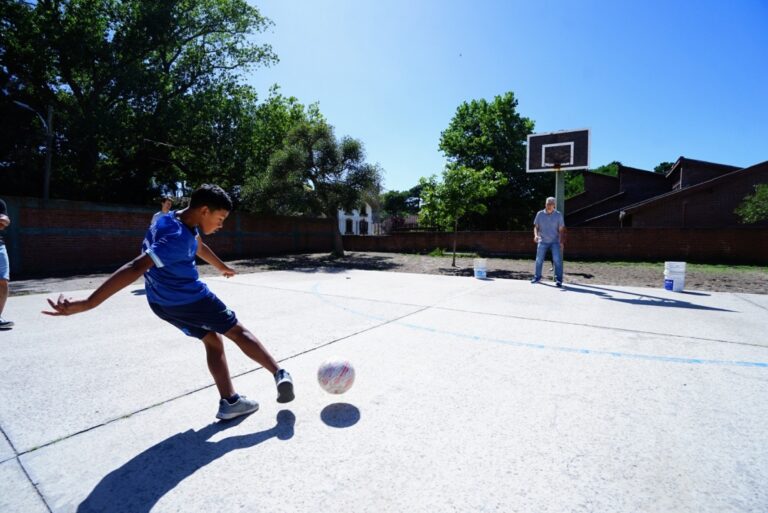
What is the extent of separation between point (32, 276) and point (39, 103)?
13.5 m

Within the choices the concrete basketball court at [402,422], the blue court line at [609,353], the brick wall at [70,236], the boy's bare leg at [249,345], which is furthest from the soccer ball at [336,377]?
the brick wall at [70,236]

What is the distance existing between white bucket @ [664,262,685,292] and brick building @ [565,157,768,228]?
16.5 metres


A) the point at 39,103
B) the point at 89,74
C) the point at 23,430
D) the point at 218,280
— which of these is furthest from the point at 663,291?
the point at 39,103

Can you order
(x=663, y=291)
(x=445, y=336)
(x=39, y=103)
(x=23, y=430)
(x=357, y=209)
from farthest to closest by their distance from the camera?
(x=357, y=209) → (x=39, y=103) → (x=663, y=291) → (x=445, y=336) → (x=23, y=430)

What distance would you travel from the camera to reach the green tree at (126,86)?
57.2ft

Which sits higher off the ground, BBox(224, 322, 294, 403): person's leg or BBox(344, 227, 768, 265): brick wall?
BBox(344, 227, 768, 265): brick wall

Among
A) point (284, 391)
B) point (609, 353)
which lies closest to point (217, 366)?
point (284, 391)

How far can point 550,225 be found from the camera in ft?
30.5

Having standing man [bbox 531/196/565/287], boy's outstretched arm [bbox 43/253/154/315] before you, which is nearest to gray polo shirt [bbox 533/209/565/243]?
standing man [bbox 531/196/565/287]

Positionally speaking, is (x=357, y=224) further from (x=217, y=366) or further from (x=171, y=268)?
(x=171, y=268)

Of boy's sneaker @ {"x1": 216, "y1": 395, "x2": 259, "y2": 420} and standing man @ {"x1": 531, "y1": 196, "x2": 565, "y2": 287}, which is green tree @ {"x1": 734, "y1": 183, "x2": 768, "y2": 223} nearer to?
standing man @ {"x1": 531, "y1": 196, "x2": 565, "y2": 287}

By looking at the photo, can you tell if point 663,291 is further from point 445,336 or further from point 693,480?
point 693,480

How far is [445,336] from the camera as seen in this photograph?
465 cm

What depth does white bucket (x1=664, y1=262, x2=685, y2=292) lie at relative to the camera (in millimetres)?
8398
